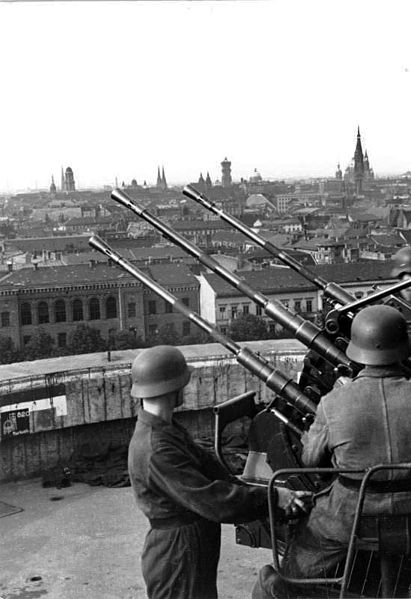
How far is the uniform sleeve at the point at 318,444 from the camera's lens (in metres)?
3.80

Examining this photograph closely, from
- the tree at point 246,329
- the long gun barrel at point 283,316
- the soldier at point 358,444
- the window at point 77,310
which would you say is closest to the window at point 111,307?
the window at point 77,310

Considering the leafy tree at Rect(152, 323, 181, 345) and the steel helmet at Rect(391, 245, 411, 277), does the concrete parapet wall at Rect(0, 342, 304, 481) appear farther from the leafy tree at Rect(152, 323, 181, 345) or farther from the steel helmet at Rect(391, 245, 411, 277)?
the steel helmet at Rect(391, 245, 411, 277)

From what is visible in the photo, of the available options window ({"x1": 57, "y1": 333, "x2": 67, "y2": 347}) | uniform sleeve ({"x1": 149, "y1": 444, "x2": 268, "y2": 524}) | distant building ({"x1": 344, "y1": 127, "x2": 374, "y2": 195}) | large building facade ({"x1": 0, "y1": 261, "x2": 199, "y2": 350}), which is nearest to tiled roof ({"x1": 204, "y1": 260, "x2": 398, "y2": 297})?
large building facade ({"x1": 0, "y1": 261, "x2": 199, "y2": 350})

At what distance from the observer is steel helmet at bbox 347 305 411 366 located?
383 cm

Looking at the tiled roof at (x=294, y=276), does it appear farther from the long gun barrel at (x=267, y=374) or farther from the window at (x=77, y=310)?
the long gun barrel at (x=267, y=374)

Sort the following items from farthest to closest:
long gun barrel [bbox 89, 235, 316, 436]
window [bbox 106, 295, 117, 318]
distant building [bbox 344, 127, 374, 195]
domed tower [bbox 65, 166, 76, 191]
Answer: window [bbox 106, 295, 117, 318]
distant building [bbox 344, 127, 374, 195]
domed tower [bbox 65, 166, 76, 191]
long gun barrel [bbox 89, 235, 316, 436]

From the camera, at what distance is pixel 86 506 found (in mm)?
12500

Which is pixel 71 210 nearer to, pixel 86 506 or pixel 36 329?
pixel 36 329

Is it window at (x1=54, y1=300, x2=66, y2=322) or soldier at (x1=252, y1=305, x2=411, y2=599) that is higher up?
soldier at (x1=252, y1=305, x2=411, y2=599)

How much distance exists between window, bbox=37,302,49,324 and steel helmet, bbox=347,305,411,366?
2652 centimetres

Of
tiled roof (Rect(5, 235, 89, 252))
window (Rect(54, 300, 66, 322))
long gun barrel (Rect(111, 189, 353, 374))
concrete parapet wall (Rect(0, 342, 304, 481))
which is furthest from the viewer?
tiled roof (Rect(5, 235, 89, 252))

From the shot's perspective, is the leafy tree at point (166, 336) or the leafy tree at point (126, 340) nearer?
the leafy tree at point (166, 336)

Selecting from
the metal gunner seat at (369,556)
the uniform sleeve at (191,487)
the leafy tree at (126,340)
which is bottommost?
the leafy tree at (126,340)

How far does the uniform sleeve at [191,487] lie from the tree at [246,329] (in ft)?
60.5
